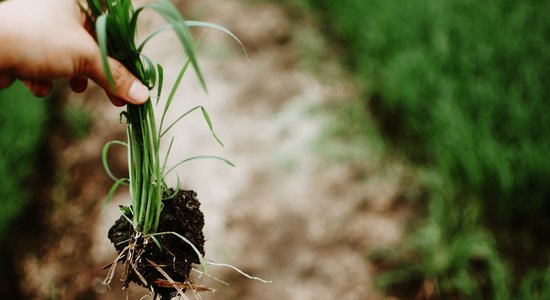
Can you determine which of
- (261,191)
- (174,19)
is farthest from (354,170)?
(174,19)

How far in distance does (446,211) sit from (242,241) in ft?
3.53

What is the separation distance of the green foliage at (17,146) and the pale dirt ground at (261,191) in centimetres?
A: 21

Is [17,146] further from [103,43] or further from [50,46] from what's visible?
[103,43]

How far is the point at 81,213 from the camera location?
6.91 ft

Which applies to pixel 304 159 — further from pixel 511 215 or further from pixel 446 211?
pixel 511 215

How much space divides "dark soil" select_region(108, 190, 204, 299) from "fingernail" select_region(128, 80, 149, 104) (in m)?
0.27

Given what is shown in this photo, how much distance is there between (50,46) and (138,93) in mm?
Result: 202

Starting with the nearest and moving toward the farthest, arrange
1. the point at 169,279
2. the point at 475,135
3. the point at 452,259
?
the point at 169,279 < the point at 452,259 < the point at 475,135

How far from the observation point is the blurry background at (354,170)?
5.81 ft

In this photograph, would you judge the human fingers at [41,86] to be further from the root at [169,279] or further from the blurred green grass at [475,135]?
the blurred green grass at [475,135]

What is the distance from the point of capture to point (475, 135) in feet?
6.08

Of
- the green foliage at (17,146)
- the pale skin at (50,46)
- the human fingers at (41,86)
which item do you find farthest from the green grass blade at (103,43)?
the green foliage at (17,146)

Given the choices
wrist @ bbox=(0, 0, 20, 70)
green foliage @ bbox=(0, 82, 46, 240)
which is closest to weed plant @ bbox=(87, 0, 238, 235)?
wrist @ bbox=(0, 0, 20, 70)

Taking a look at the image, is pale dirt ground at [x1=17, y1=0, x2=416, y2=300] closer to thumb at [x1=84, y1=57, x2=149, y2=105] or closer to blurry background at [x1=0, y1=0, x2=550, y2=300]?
blurry background at [x1=0, y1=0, x2=550, y2=300]
